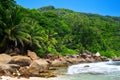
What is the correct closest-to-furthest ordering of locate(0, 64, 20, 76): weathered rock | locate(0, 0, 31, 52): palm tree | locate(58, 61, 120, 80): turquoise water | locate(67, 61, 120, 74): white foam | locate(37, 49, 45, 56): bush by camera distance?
locate(58, 61, 120, 80): turquoise water → locate(0, 64, 20, 76): weathered rock → locate(67, 61, 120, 74): white foam → locate(0, 0, 31, 52): palm tree → locate(37, 49, 45, 56): bush

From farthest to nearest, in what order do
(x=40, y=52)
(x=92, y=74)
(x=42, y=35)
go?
1. (x=42, y=35)
2. (x=40, y=52)
3. (x=92, y=74)

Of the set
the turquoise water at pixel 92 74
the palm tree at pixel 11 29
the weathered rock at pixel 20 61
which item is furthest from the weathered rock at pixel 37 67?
the palm tree at pixel 11 29

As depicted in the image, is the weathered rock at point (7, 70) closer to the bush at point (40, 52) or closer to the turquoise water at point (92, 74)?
the turquoise water at point (92, 74)

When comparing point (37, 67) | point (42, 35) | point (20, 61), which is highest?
point (42, 35)

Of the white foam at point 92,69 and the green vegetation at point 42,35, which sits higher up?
the green vegetation at point 42,35

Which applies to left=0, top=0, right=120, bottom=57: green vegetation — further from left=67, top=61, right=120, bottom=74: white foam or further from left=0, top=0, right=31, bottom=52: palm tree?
left=67, top=61, right=120, bottom=74: white foam

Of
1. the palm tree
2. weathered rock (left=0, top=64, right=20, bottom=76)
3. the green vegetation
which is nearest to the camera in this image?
weathered rock (left=0, top=64, right=20, bottom=76)

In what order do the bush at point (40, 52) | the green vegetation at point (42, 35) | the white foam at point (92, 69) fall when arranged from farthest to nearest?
the bush at point (40, 52), the green vegetation at point (42, 35), the white foam at point (92, 69)

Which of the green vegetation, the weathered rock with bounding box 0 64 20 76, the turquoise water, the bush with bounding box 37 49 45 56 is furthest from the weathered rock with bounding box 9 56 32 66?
the bush with bounding box 37 49 45 56

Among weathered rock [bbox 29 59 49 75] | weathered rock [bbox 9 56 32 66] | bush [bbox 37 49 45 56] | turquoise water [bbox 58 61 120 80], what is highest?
bush [bbox 37 49 45 56]

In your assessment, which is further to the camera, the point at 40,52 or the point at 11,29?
the point at 40,52

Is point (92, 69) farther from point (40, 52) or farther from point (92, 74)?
point (40, 52)

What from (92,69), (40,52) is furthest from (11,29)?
(92,69)

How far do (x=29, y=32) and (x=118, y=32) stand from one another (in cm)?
7784
